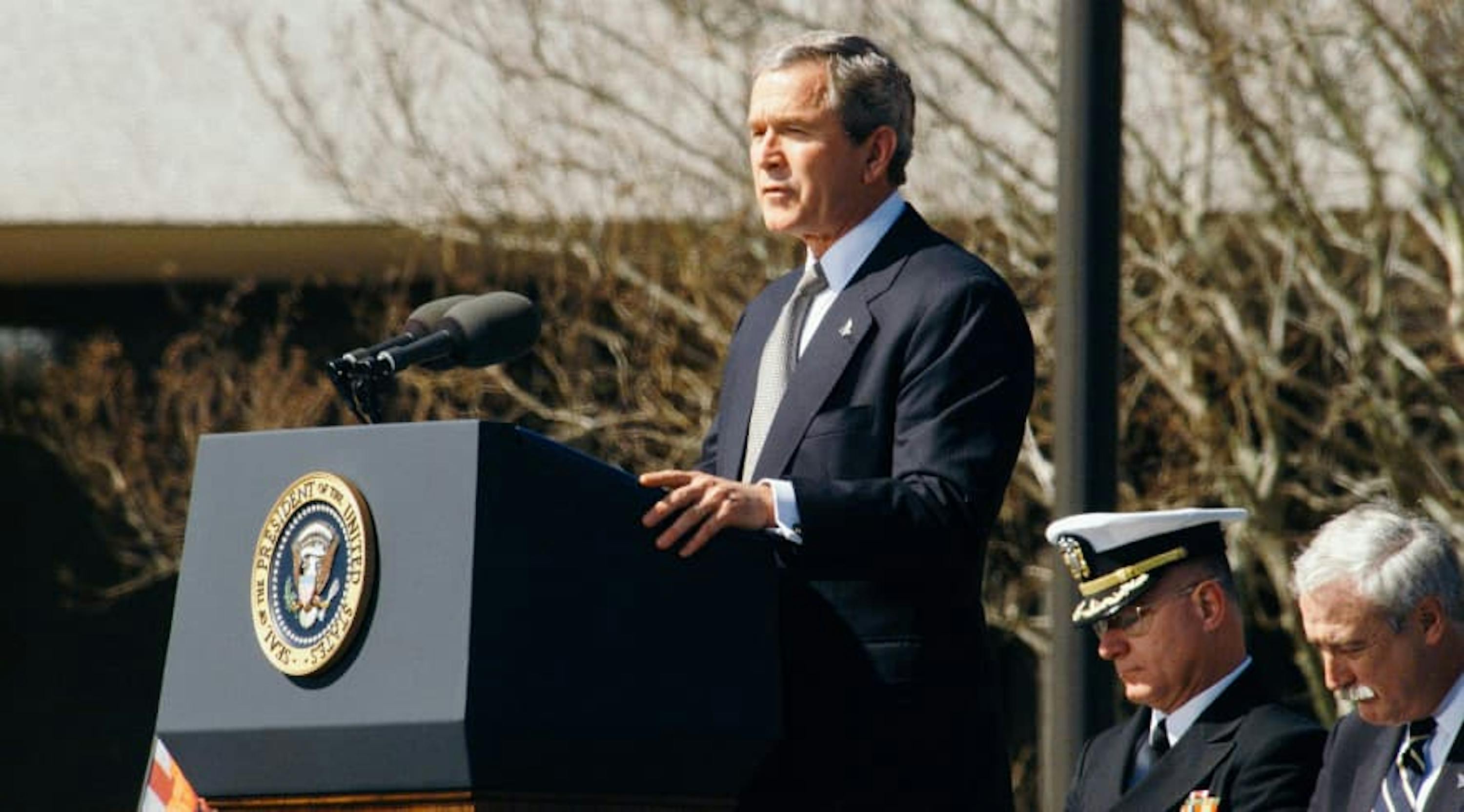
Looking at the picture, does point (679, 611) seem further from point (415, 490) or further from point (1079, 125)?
point (1079, 125)

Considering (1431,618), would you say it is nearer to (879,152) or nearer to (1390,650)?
(1390,650)

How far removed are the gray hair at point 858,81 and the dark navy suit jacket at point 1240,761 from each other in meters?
1.16

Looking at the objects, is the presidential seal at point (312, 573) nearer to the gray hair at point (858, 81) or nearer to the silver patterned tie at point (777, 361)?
the silver patterned tie at point (777, 361)

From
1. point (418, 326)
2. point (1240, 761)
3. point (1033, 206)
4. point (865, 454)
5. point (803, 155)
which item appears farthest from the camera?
point (1033, 206)

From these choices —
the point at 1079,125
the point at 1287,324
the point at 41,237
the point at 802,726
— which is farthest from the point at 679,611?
the point at 41,237

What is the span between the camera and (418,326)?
3.73 metres

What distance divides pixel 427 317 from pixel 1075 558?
146 cm

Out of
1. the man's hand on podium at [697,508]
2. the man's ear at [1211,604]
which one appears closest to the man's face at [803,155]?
the man's hand on podium at [697,508]

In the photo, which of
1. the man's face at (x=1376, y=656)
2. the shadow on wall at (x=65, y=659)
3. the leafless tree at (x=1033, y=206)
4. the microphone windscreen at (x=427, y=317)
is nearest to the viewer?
the microphone windscreen at (x=427, y=317)

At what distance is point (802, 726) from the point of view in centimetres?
368

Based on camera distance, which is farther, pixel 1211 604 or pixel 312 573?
pixel 1211 604

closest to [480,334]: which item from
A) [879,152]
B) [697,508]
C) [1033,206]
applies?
[697,508]

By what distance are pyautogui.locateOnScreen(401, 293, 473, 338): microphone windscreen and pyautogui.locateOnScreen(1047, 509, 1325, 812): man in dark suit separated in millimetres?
1390

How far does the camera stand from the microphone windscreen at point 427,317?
12.2 feet
